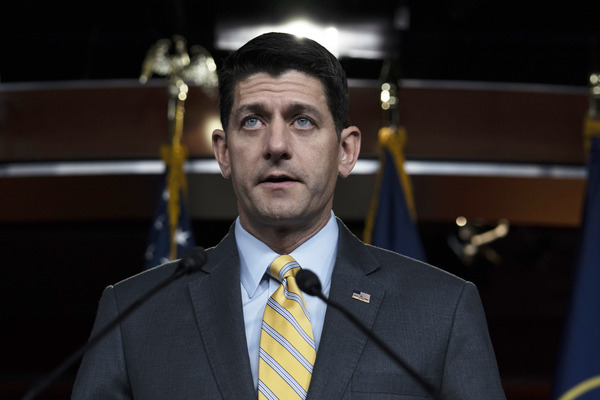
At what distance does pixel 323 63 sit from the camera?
4.35 feet

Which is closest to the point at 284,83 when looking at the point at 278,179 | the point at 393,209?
the point at 278,179

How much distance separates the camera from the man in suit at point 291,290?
1.18 metres

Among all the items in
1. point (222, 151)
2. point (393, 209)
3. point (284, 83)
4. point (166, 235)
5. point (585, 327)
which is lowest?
point (585, 327)

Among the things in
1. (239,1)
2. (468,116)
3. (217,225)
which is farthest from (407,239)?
(217,225)

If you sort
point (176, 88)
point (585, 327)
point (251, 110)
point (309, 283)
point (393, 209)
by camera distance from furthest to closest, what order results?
point (176, 88)
point (393, 209)
point (585, 327)
point (251, 110)
point (309, 283)

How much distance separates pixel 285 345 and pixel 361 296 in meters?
0.16

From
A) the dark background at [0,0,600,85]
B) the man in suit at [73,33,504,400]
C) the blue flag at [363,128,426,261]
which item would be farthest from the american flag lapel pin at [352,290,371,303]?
the dark background at [0,0,600,85]

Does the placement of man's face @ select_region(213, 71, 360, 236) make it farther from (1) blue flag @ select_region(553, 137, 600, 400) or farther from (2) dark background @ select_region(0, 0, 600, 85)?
(2) dark background @ select_region(0, 0, 600, 85)

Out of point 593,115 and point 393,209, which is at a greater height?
point 593,115

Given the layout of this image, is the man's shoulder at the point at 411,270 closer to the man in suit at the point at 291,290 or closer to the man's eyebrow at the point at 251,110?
the man in suit at the point at 291,290

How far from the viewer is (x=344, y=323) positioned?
3.97 ft

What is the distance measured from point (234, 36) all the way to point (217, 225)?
5.92 ft

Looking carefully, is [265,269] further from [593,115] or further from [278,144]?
[593,115]

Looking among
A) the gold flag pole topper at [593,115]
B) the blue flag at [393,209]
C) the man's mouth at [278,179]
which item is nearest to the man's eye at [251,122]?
the man's mouth at [278,179]
